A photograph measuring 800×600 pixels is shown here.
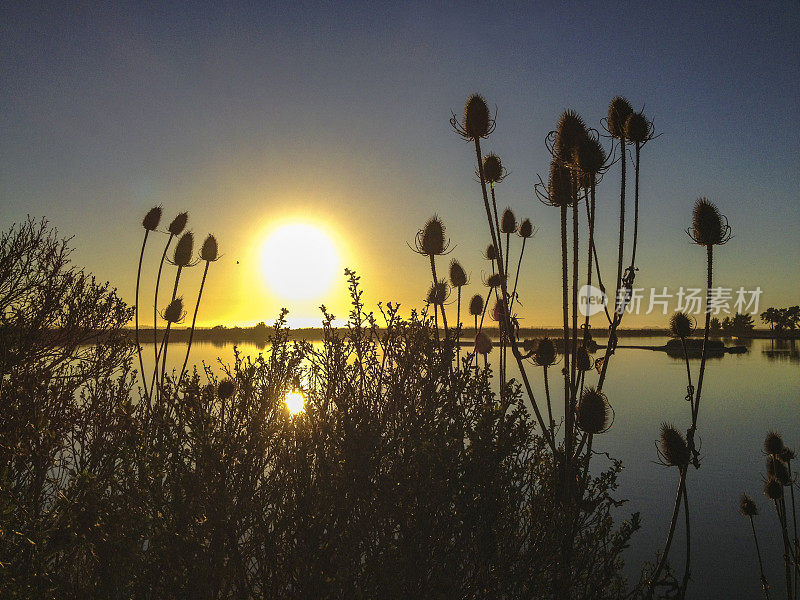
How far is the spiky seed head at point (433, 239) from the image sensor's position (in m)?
7.04

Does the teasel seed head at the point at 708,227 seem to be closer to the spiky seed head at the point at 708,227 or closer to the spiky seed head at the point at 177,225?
the spiky seed head at the point at 708,227

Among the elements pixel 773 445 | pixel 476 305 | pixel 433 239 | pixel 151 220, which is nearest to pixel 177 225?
pixel 151 220

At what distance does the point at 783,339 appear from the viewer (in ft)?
316

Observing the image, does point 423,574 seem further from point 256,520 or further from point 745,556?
point 745,556

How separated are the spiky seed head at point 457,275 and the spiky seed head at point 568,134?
605cm

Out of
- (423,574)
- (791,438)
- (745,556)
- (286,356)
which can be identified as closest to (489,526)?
(423,574)

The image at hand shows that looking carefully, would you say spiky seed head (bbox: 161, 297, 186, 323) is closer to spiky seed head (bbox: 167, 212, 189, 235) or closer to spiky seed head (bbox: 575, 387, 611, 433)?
spiky seed head (bbox: 167, 212, 189, 235)

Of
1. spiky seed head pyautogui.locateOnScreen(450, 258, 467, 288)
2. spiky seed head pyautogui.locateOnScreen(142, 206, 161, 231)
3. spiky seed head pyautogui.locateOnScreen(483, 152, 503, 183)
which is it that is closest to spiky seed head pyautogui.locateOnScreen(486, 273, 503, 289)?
spiky seed head pyautogui.locateOnScreen(450, 258, 467, 288)

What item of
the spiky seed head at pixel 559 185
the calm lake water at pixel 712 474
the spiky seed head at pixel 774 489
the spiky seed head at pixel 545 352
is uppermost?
the spiky seed head at pixel 559 185

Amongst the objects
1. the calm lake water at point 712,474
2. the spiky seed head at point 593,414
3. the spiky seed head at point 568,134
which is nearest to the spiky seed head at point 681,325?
the calm lake water at point 712,474

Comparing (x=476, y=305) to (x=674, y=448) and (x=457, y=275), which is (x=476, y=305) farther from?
(x=674, y=448)

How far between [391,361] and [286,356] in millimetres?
796

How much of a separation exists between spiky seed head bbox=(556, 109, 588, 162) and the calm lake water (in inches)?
138

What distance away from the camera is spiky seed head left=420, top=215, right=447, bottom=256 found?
704 centimetres
